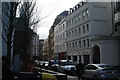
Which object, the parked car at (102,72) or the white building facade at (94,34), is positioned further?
the white building facade at (94,34)

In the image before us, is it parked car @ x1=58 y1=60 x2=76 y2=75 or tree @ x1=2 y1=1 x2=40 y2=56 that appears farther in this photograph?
parked car @ x1=58 y1=60 x2=76 y2=75

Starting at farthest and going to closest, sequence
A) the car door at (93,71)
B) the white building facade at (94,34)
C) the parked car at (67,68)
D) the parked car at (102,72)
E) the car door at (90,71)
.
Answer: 1. the white building facade at (94,34)
2. the parked car at (67,68)
3. the car door at (90,71)
4. the car door at (93,71)
5. the parked car at (102,72)

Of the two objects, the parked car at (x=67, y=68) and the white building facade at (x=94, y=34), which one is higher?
the white building facade at (x=94, y=34)

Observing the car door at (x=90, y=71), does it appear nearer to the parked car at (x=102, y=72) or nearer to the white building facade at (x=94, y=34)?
the parked car at (x=102, y=72)

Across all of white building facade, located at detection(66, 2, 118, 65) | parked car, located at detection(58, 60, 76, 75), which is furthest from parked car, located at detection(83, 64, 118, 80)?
white building facade, located at detection(66, 2, 118, 65)

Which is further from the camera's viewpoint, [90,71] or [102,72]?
[90,71]


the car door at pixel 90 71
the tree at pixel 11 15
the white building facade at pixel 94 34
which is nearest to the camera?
the tree at pixel 11 15

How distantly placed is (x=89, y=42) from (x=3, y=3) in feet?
107

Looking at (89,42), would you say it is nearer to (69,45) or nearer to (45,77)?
(69,45)

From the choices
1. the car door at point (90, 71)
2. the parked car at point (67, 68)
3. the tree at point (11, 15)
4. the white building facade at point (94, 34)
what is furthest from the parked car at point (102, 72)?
the white building facade at point (94, 34)

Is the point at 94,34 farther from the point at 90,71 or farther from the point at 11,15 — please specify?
the point at 11,15

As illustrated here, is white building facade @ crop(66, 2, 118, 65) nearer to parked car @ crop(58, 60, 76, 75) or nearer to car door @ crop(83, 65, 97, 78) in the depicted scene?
parked car @ crop(58, 60, 76, 75)

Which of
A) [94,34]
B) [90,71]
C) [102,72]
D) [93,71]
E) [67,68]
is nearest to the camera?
[102,72]

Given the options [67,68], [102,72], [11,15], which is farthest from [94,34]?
[11,15]
